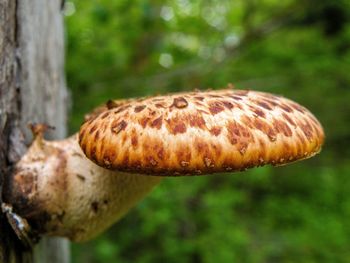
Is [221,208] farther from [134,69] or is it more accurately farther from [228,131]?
[228,131]

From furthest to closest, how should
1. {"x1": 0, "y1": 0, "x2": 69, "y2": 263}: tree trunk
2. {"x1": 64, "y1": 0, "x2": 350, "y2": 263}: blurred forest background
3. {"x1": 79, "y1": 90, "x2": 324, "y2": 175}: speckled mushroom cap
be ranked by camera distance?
{"x1": 64, "y1": 0, "x2": 350, "y2": 263}: blurred forest background → {"x1": 0, "y1": 0, "x2": 69, "y2": 263}: tree trunk → {"x1": 79, "y1": 90, "x2": 324, "y2": 175}: speckled mushroom cap

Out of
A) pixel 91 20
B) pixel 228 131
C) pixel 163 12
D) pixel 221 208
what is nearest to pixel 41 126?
pixel 228 131

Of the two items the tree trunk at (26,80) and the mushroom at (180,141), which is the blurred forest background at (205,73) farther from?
the mushroom at (180,141)

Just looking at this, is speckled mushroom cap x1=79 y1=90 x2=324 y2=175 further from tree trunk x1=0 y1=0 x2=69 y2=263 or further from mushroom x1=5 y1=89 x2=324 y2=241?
tree trunk x1=0 y1=0 x2=69 y2=263

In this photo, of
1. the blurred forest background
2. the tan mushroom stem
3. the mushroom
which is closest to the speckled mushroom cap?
the mushroom

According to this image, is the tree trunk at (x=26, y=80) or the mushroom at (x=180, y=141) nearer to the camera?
the mushroom at (x=180, y=141)

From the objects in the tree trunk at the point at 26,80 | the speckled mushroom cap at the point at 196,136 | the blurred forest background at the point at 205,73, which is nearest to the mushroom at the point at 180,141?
the speckled mushroom cap at the point at 196,136
